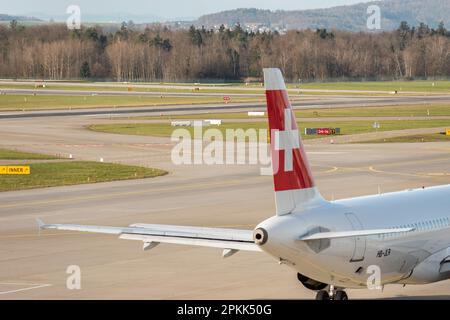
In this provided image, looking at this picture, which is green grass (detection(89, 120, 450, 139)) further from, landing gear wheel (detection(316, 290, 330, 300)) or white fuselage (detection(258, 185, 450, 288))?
landing gear wheel (detection(316, 290, 330, 300))

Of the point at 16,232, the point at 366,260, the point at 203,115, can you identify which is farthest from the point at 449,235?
the point at 203,115

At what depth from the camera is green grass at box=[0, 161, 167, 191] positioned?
3018 inches

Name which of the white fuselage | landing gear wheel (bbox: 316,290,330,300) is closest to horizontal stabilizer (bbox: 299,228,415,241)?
the white fuselage

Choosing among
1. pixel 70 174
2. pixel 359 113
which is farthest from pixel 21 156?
pixel 359 113

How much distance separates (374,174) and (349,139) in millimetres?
34675

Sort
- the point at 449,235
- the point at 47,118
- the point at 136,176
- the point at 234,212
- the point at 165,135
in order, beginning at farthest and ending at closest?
the point at 47,118
the point at 165,135
the point at 136,176
the point at 234,212
the point at 449,235

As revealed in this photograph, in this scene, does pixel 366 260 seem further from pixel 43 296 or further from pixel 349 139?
pixel 349 139

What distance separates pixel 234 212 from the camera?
6191 centimetres

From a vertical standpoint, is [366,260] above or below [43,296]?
above

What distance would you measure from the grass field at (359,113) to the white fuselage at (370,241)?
10972 centimetres

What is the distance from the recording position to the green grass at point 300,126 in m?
126

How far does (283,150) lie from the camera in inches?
1150

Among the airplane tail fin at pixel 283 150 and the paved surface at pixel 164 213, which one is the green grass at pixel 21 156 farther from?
the airplane tail fin at pixel 283 150

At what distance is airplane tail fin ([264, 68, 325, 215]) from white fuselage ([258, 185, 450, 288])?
0.48 meters
